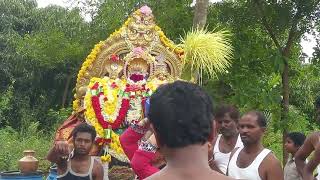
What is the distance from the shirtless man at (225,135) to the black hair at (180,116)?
109 inches

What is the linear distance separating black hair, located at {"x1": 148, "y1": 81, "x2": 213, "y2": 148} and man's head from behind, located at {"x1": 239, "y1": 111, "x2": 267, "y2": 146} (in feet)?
7.24

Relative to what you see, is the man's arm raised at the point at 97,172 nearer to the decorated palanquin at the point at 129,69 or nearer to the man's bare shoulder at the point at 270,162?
the man's bare shoulder at the point at 270,162

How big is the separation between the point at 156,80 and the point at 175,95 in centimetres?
618

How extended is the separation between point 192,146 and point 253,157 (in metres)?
2.20

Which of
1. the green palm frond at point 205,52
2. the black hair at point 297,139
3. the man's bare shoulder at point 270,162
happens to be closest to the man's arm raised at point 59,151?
the man's bare shoulder at point 270,162

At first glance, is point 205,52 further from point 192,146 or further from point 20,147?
point 20,147

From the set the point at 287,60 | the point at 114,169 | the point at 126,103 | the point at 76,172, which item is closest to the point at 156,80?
the point at 126,103

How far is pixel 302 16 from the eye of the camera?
30.4ft

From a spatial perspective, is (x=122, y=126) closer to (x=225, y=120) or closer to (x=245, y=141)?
(x=225, y=120)

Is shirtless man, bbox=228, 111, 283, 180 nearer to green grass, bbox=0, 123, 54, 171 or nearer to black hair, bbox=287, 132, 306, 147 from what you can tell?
black hair, bbox=287, 132, 306, 147

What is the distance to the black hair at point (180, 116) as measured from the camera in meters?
1.96

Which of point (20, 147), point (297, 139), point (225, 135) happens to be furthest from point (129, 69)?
point (20, 147)

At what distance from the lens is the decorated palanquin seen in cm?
775

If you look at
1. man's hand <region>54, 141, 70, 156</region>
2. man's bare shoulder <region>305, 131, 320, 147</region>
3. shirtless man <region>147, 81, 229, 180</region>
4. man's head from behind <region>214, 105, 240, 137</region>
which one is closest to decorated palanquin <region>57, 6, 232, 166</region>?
man's head from behind <region>214, 105, 240, 137</region>
